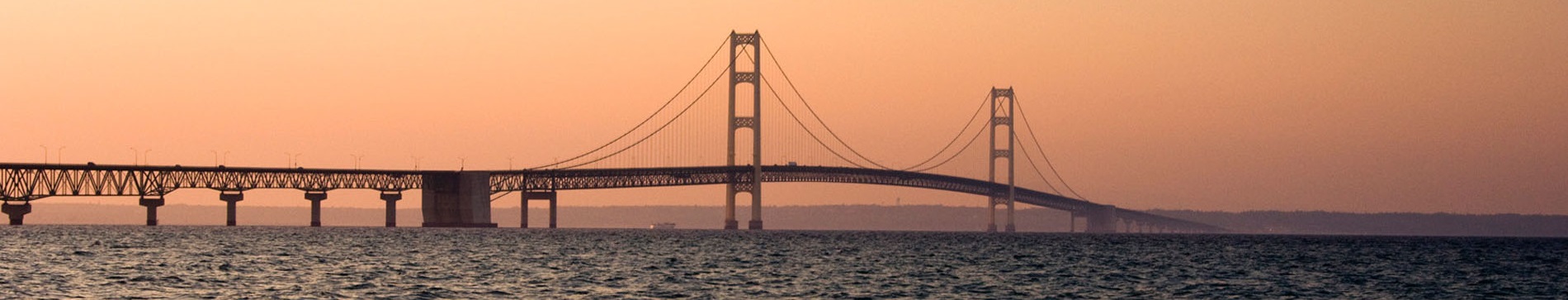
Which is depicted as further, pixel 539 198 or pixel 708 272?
pixel 539 198

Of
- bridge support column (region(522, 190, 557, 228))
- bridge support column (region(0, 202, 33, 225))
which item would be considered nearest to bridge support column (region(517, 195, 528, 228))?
bridge support column (region(522, 190, 557, 228))

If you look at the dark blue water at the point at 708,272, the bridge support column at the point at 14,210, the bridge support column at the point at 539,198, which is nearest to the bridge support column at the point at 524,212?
the bridge support column at the point at 539,198

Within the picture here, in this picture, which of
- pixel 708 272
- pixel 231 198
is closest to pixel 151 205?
pixel 231 198

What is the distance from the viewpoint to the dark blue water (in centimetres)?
5221

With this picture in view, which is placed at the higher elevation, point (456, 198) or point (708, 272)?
point (456, 198)

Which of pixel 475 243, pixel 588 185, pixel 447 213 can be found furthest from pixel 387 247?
pixel 588 185

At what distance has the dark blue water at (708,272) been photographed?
52212 mm

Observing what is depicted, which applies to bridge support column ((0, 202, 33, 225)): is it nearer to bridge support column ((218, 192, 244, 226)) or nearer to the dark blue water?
bridge support column ((218, 192, 244, 226))

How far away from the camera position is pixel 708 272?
6344 cm

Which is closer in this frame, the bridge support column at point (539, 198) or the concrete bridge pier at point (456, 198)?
the concrete bridge pier at point (456, 198)

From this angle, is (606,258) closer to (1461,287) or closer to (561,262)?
(561,262)

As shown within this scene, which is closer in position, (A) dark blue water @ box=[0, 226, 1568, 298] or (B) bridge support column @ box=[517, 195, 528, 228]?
(A) dark blue water @ box=[0, 226, 1568, 298]

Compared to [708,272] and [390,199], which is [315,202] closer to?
[390,199]

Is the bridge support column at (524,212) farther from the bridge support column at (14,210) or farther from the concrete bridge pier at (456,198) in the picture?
the bridge support column at (14,210)
